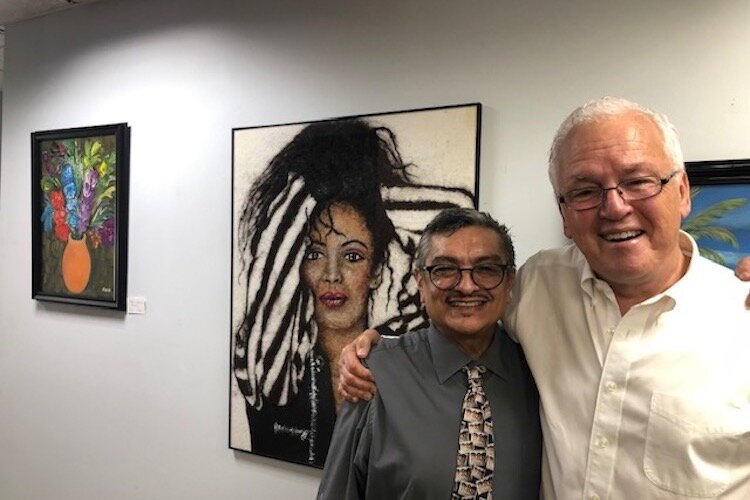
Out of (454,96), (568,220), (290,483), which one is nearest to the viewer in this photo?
(568,220)

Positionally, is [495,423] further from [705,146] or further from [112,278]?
[112,278]

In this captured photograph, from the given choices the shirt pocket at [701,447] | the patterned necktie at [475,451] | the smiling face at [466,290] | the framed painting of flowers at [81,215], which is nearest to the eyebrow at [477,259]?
the smiling face at [466,290]

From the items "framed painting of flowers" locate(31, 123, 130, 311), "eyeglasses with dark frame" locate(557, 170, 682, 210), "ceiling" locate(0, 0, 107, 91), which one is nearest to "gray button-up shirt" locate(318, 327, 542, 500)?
"eyeglasses with dark frame" locate(557, 170, 682, 210)

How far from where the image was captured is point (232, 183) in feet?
7.34

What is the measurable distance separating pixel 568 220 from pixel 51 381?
2713mm

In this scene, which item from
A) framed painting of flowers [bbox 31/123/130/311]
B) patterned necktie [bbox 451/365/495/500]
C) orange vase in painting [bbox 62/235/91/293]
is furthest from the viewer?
orange vase in painting [bbox 62/235/91/293]

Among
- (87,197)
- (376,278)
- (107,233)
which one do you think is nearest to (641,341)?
(376,278)

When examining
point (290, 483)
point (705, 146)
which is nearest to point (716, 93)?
point (705, 146)

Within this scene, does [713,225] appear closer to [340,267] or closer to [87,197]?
[340,267]

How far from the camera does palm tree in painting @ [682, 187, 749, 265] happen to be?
57.7 inches

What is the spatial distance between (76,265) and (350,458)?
202 cm

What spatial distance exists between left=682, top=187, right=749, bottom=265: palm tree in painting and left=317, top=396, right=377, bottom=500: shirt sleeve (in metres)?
0.98

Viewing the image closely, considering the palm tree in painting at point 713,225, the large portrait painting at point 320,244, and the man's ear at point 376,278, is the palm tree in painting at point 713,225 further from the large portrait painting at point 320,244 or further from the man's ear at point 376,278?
the man's ear at point 376,278

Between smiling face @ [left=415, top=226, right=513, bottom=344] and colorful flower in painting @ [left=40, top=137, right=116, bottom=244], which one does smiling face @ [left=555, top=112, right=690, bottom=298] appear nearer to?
smiling face @ [left=415, top=226, right=513, bottom=344]
